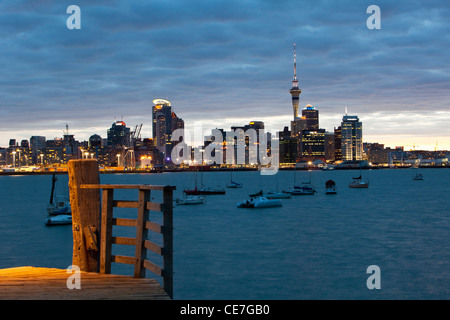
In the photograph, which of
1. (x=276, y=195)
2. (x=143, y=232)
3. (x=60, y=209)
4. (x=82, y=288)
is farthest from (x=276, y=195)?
(x=82, y=288)

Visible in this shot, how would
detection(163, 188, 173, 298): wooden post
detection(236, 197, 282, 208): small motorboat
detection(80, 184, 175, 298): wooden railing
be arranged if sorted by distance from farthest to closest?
detection(236, 197, 282, 208): small motorboat
detection(80, 184, 175, 298): wooden railing
detection(163, 188, 173, 298): wooden post

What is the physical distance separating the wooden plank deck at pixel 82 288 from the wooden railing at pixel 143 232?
0.27 metres

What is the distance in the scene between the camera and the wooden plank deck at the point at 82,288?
7883 mm

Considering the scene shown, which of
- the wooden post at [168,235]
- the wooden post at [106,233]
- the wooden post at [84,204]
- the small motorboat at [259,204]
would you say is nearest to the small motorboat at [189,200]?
the small motorboat at [259,204]

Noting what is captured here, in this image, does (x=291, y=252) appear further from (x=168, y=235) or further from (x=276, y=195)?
(x=276, y=195)

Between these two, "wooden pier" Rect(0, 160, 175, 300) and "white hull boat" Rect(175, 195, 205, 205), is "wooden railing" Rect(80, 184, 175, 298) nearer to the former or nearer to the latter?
"wooden pier" Rect(0, 160, 175, 300)

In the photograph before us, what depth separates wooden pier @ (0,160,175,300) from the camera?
8273 millimetres

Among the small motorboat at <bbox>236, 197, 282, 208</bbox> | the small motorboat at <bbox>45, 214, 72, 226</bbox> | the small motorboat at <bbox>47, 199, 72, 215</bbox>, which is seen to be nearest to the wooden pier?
the small motorboat at <bbox>45, 214, 72, 226</bbox>

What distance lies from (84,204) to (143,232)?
61.9 inches

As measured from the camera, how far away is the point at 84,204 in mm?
10078

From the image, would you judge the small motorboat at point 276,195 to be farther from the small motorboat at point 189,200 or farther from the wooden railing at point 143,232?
the wooden railing at point 143,232
